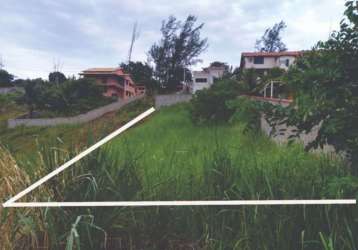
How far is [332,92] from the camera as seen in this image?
1778 mm

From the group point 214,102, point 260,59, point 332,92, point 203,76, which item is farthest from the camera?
point 203,76

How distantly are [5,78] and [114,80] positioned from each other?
18517mm

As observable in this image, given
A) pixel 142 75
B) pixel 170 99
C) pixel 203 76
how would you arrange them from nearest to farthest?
1. pixel 170 99
2. pixel 142 75
3. pixel 203 76

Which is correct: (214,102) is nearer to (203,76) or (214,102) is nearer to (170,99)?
(170,99)

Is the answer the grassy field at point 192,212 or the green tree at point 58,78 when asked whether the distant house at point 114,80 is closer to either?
the green tree at point 58,78

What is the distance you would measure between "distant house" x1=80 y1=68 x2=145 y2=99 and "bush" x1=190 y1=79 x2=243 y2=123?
1158 cm

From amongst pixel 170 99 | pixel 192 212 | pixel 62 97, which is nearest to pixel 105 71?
pixel 170 99

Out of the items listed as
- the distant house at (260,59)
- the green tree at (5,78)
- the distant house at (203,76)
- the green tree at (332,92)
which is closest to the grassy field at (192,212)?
the green tree at (332,92)

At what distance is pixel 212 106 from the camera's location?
14.5m

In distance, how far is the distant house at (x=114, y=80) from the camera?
86.3 feet

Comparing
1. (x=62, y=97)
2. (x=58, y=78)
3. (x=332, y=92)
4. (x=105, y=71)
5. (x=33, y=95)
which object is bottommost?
(x=332, y=92)

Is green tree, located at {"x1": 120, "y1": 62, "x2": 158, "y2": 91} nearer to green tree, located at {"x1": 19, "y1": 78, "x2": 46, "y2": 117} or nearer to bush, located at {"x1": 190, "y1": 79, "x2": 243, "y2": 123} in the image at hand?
green tree, located at {"x1": 19, "y1": 78, "x2": 46, "y2": 117}

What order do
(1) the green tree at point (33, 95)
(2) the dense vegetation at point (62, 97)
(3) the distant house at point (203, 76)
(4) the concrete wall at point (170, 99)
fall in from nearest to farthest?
(2) the dense vegetation at point (62, 97) → (4) the concrete wall at point (170, 99) → (1) the green tree at point (33, 95) → (3) the distant house at point (203, 76)

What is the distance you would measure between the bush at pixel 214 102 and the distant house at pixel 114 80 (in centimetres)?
1158
